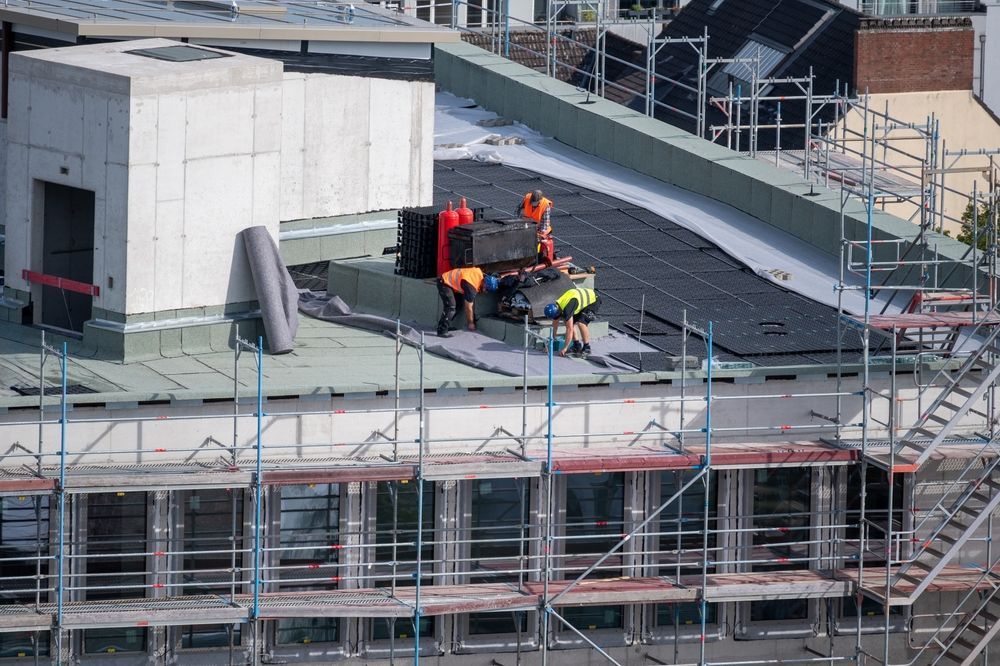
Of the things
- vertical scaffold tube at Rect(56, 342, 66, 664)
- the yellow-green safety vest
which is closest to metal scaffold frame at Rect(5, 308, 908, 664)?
vertical scaffold tube at Rect(56, 342, 66, 664)

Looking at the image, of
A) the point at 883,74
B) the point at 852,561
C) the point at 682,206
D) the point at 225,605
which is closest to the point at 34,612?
the point at 225,605

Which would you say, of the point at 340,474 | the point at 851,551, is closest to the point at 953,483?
the point at 851,551

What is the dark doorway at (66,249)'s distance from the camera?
3231cm

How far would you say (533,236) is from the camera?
3306cm

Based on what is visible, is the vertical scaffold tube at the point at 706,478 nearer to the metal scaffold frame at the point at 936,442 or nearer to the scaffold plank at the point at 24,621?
the metal scaffold frame at the point at 936,442

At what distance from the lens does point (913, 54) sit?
6100 cm

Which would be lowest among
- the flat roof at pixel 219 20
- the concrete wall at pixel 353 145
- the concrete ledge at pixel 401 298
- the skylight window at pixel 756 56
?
the concrete ledge at pixel 401 298

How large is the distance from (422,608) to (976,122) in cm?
3524

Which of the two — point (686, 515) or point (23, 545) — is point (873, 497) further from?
point (23, 545)

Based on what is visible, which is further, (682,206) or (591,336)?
(682,206)

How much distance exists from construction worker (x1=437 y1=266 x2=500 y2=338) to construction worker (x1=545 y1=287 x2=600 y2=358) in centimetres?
108

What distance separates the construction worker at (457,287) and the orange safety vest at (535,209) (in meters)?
1.89

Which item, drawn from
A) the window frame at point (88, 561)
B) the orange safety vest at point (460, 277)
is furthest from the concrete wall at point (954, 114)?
the window frame at point (88, 561)

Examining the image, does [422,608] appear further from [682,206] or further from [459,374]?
[682,206]
